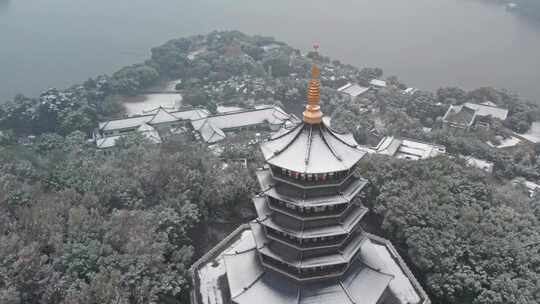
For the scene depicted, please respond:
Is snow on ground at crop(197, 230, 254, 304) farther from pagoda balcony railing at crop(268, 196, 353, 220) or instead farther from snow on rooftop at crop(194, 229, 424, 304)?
pagoda balcony railing at crop(268, 196, 353, 220)

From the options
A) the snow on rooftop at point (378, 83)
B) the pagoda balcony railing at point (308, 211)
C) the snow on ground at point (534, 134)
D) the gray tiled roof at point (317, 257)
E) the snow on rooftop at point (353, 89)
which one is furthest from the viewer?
the snow on rooftop at point (378, 83)

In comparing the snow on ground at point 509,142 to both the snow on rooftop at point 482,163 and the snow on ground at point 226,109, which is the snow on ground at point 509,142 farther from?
the snow on ground at point 226,109

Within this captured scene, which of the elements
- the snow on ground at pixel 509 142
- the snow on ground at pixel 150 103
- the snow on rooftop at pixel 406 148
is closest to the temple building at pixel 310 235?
the snow on rooftop at pixel 406 148

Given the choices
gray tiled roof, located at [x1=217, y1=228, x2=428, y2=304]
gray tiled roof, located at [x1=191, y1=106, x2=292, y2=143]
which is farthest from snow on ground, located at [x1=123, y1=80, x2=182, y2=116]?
gray tiled roof, located at [x1=217, y1=228, x2=428, y2=304]

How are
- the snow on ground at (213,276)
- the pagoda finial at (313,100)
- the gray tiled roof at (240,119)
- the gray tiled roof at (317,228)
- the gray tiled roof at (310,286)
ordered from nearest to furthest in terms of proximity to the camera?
the pagoda finial at (313,100) < the gray tiled roof at (317,228) < the gray tiled roof at (310,286) < the snow on ground at (213,276) < the gray tiled roof at (240,119)

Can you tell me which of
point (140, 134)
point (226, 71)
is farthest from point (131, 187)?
point (226, 71)

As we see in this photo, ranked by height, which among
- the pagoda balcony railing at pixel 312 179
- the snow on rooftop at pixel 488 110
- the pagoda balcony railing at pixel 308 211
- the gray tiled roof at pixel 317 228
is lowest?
the snow on rooftop at pixel 488 110

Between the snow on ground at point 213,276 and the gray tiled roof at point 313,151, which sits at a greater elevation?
the gray tiled roof at point 313,151

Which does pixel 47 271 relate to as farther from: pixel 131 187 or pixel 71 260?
pixel 131 187
